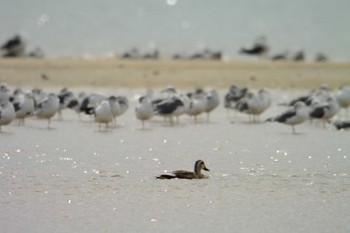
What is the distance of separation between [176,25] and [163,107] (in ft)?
89.0

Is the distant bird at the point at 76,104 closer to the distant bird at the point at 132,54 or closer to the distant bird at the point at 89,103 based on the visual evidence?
the distant bird at the point at 89,103

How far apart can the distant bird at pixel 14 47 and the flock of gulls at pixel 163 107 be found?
17166 millimetres

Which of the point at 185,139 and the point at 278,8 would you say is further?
the point at 278,8

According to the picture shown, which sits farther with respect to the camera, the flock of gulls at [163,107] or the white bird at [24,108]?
the white bird at [24,108]

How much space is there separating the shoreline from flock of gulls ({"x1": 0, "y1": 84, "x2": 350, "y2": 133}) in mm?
6467

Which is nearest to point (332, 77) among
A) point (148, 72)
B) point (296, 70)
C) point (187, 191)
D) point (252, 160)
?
point (296, 70)

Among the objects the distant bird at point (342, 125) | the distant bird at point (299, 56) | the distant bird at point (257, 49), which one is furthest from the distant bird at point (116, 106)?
the distant bird at point (257, 49)

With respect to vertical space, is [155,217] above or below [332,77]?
below

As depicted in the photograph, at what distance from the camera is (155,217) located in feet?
30.3

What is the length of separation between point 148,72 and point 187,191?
18951 mm

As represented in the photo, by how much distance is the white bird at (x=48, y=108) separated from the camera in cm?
1772

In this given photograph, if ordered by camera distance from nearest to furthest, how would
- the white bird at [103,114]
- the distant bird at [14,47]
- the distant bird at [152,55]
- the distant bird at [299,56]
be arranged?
the white bird at [103,114] < the distant bird at [299,56] < the distant bird at [152,55] < the distant bird at [14,47]

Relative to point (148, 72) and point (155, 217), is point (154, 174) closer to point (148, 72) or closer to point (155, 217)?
point (155, 217)

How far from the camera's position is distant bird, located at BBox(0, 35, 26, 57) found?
122 ft
